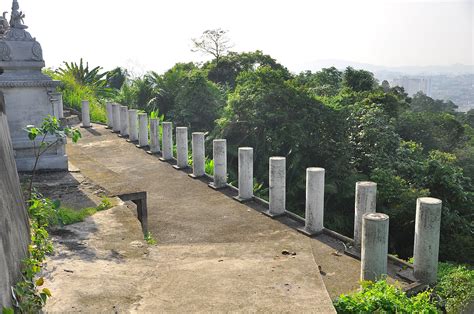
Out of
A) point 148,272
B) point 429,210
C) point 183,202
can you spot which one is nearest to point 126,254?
point 148,272

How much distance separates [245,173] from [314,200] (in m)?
2.27

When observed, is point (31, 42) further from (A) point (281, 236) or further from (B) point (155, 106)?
(B) point (155, 106)

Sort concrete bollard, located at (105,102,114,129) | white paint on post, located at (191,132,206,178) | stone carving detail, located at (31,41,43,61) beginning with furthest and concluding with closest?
concrete bollard, located at (105,102,114,129), white paint on post, located at (191,132,206,178), stone carving detail, located at (31,41,43,61)

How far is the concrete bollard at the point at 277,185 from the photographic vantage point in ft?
30.7

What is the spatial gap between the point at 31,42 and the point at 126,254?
17.9 ft

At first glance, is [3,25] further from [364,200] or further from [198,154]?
[364,200]

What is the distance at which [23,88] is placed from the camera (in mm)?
8727

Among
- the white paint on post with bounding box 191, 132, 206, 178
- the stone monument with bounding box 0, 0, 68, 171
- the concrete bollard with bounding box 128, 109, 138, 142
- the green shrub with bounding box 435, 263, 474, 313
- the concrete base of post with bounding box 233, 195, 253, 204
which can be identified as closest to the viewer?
the green shrub with bounding box 435, 263, 474, 313

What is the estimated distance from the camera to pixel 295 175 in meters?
15.1

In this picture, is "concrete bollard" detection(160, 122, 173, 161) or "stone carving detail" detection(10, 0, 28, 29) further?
"concrete bollard" detection(160, 122, 173, 161)

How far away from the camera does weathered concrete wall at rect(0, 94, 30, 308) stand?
3.00 m

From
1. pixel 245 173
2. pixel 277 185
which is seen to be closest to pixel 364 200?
pixel 277 185

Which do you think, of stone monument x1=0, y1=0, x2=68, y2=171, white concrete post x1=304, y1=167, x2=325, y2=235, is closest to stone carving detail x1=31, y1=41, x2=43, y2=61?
stone monument x1=0, y1=0, x2=68, y2=171

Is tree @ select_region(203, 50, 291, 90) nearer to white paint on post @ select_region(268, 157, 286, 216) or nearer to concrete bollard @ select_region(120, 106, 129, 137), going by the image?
concrete bollard @ select_region(120, 106, 129, 137)
